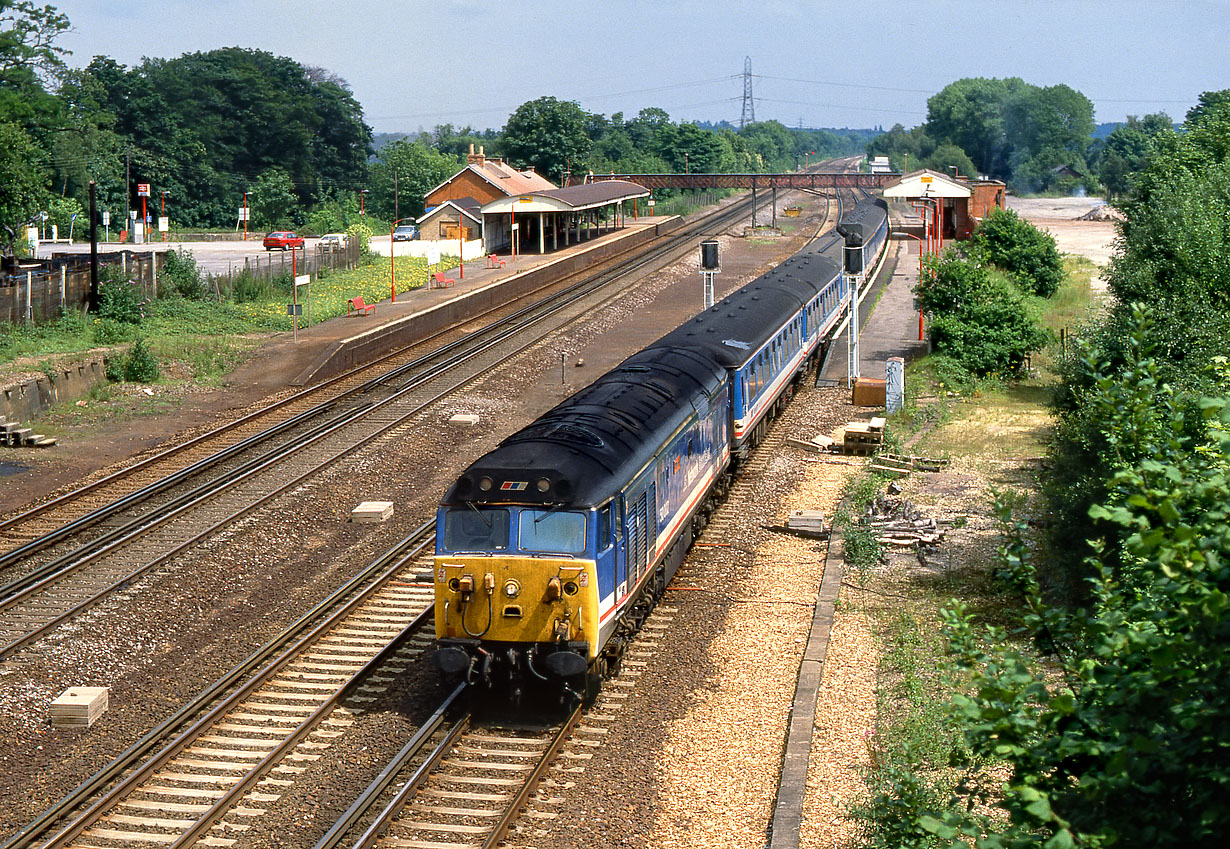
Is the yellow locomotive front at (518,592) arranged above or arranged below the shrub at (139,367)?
below

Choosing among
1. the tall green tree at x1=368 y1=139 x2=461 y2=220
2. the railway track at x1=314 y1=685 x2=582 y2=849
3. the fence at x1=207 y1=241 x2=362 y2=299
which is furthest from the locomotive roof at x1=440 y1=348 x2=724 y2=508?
the tall green tree at x1=368 y1=139 x2=461 y2=220

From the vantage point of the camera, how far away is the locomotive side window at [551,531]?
524 inches

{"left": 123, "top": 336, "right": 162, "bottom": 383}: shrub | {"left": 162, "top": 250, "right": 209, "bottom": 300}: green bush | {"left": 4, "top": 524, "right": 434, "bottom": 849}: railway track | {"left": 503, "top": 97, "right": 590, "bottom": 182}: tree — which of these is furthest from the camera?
{"left": 503, "top": 97, "right": 590, "bottom": 182}: tree

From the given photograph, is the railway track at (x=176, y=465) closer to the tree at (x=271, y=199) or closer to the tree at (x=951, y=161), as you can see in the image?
the tree at (x=271, y=199)

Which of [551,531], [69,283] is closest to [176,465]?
[551,531]

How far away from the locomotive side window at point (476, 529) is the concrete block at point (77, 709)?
422 centimetres

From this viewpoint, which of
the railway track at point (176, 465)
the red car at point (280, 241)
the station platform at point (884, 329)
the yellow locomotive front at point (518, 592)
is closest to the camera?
Result: the yellow locomotive front at point (518, 592)

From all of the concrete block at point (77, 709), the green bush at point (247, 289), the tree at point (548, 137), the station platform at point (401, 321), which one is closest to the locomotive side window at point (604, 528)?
the concrete block at point (77, 709)

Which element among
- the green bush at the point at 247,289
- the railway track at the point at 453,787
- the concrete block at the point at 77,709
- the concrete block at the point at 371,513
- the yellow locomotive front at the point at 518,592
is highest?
the green bush at the point at 247,289

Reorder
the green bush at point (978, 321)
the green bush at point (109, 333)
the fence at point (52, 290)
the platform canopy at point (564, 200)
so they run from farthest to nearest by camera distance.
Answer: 1. the platform canopy at point (564, 200)
2. the green bush at point (109, 333)
3. the fence at point (52, 290)
4. the green bush at point (978, 321)

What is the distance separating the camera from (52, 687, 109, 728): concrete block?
13.7 m

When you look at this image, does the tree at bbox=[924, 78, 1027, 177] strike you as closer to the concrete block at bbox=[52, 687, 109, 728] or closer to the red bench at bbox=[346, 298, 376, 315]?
the red bench at bbox=[346, 298, 376, 315]

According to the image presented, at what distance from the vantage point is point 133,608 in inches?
680

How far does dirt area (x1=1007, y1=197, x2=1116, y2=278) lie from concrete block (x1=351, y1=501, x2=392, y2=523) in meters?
32.1
